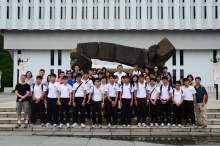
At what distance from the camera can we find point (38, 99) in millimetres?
8203

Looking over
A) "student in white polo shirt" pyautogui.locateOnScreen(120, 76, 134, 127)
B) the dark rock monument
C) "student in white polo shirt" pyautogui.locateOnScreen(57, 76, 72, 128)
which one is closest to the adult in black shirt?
"student in white polo shirt" pyautogui.locateOnScreen(57, 76, 72, 128)

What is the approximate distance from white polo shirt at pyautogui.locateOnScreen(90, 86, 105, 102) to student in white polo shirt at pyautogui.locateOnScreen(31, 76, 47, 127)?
155cm

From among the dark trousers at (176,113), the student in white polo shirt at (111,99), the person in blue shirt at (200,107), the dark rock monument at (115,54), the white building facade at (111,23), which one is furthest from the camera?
the white building facade at (111,23)

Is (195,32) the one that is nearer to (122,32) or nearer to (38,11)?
(122,32)

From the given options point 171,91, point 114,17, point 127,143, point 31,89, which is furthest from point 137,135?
point 114,17

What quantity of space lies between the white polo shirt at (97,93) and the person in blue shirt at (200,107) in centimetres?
301

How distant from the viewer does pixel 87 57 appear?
12.4m

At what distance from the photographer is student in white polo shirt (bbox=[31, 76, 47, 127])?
8.26 m

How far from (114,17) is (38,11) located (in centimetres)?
1005

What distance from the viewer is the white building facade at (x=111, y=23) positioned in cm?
→ 3341

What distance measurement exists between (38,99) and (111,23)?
26.2 metres

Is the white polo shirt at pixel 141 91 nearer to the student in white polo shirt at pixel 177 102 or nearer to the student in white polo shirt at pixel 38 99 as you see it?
the student in white polo shirt at pixel 177 102

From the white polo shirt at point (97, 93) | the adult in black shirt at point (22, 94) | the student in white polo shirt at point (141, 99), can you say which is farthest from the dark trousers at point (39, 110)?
the student in white polo shirt at point (141, 99)

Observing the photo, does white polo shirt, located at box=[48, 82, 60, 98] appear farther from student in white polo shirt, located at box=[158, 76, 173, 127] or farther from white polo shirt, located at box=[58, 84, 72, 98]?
student in white polo shirt, located at box=[158, 76, 173, 127]
